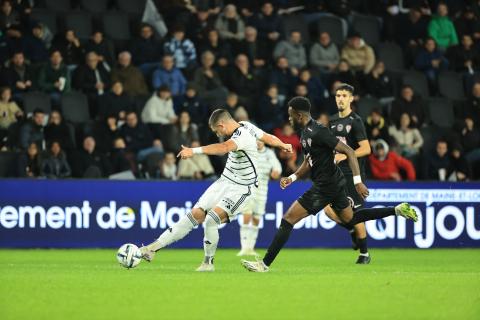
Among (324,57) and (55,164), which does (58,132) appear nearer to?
(55,164)

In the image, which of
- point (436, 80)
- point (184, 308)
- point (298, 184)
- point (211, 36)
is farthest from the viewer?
point (436, 80)

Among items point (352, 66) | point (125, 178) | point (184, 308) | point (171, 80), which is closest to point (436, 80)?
point (352, 66)

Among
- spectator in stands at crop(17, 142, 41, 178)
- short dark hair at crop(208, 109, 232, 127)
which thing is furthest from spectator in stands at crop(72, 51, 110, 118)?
short dark hair at crop(208, 109, 232, 127)

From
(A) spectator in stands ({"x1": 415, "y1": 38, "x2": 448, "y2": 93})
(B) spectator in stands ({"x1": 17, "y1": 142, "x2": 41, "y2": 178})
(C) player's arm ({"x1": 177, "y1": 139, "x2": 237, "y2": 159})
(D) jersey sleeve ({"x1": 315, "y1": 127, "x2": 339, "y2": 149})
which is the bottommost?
(B) spectator in stands ({"x1": 17, "y1": 142, "x2": 41, "y2": 178})

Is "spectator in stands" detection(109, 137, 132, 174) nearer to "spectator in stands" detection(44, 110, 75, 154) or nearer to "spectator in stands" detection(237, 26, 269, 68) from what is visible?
"spectator in stands" detection(44, 110, 75, 154)

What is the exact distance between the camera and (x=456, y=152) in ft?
74.7

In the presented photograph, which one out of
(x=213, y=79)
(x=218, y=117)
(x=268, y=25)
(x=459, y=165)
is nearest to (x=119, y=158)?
(x=213, y=79)

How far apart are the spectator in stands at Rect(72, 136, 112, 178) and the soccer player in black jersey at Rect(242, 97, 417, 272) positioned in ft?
25.5

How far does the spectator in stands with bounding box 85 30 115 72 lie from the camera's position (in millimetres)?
23078

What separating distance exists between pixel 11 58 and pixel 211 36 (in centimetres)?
453

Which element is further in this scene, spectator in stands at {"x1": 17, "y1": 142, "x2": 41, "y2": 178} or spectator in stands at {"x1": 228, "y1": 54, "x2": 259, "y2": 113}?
spectator in stands at {"x1": 228, "y1": 54, "x2": 259, "y2": 113}

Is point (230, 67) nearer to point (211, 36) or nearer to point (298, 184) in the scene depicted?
point (211, 36)

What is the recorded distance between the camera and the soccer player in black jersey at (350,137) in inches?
578

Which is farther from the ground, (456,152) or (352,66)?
(352,66)
